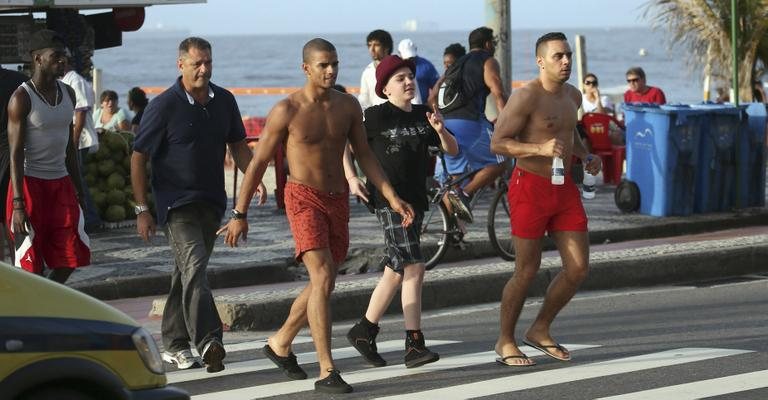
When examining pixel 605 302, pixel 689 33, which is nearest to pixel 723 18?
pixel 689 33

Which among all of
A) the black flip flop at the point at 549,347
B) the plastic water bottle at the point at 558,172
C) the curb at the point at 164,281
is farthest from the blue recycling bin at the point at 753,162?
the plastic water bottle at the point at 558,172

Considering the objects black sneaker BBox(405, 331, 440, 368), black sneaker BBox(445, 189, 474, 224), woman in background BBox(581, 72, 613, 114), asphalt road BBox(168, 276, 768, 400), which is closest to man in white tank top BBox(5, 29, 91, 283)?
asphalt road BBox(168, 276, 768, 400)

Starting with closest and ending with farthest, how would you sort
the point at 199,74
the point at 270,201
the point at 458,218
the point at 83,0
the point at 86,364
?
1. the point at 86,364
2. the point at 199,74
3. the point at 458,218
4. the point at 83,0
5. the point at 270,201

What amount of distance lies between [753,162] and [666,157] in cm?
126

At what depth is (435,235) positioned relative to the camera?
1405cm

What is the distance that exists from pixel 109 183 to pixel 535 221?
303 inches

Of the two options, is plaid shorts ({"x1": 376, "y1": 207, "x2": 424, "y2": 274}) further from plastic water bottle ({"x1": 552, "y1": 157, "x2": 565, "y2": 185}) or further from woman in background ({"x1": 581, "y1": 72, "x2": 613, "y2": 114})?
woman in background ({"x1": 581, "y1": 72, "x2": 613, "y2": 114})

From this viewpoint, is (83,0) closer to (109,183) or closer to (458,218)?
(109,183)

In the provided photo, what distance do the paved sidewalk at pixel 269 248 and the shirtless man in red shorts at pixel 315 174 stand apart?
155 inches

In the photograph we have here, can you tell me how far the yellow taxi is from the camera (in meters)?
5.91

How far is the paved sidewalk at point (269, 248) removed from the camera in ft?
42.7

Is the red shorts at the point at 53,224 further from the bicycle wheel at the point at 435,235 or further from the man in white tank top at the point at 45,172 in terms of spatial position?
the bicycle wheel at the point at 435,235

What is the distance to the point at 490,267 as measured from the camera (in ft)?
43.1

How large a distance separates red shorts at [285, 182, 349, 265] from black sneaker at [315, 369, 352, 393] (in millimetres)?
668
